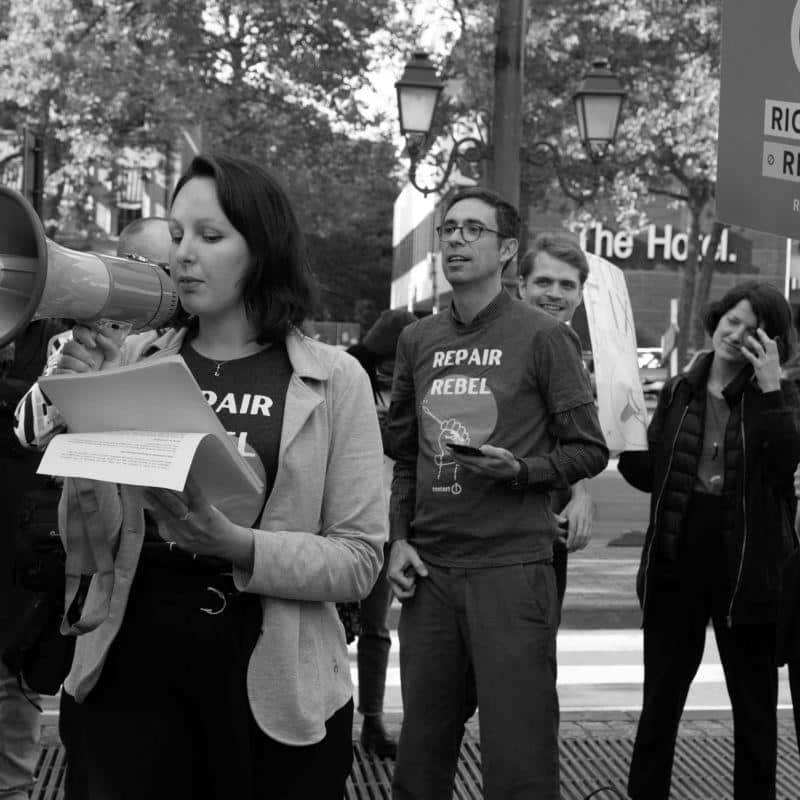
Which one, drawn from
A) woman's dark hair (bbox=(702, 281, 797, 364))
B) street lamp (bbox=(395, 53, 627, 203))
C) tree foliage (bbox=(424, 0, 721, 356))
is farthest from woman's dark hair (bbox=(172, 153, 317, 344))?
tree foliage (bbox=(424, 0, 721, 356))

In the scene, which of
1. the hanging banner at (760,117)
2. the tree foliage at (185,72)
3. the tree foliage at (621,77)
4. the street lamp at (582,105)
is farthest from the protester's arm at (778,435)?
the tree foliage at (185,72)

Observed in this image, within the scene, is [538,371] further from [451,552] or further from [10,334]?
[10,334]

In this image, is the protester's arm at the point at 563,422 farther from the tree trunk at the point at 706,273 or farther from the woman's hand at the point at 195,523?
the tree trunk at the point at 706,273

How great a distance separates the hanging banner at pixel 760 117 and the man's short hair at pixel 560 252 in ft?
4.53

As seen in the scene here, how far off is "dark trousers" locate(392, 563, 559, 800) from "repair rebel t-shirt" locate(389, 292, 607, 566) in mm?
86

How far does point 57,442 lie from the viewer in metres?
2.16

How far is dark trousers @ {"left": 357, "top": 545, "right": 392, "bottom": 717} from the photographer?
5.23 metres

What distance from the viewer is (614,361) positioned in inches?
183

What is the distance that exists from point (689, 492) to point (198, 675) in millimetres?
2397

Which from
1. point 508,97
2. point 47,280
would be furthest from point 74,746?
point 508,97

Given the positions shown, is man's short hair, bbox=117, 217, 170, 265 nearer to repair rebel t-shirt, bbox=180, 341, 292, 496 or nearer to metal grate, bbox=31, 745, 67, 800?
repair rebel t-shirt, bbox=180, 341, 292, 496

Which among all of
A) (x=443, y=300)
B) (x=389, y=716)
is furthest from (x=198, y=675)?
(x=443, y=300)

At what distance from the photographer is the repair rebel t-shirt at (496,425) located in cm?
373

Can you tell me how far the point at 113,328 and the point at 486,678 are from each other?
1.71 meters
